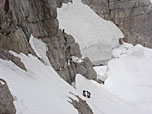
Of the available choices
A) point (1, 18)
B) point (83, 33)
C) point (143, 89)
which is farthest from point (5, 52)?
point (83, 33)

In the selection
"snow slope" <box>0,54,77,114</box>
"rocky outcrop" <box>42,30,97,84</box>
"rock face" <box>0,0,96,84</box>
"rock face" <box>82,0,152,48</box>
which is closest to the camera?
"snow slope" <box>0,54,77,114</box>

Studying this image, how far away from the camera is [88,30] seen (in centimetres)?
3562

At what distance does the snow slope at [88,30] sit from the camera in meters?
34.1

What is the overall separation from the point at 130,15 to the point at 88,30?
13451 millimetres

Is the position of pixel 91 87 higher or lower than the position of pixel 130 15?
lower

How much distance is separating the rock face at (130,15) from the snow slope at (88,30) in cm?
441

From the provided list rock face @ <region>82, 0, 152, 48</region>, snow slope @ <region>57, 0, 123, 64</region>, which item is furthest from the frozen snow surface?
rock face @ <region>82, 0, 152, 48</region>

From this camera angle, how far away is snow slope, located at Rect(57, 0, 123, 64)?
112 ft

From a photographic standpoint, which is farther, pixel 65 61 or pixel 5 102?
pixel 65 61

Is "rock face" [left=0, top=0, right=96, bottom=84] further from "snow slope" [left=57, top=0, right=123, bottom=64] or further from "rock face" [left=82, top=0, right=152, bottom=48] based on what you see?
"rock face" [left=82, top=0, right=152, bottom=48]

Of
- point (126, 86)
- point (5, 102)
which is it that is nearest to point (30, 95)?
point (5, 102)

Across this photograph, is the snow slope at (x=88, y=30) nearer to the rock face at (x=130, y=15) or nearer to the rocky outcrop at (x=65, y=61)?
the rock face at (x=130, y=15)

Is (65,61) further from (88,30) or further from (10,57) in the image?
(88,30)

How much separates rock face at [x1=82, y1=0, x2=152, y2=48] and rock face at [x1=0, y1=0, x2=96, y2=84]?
2184cm
